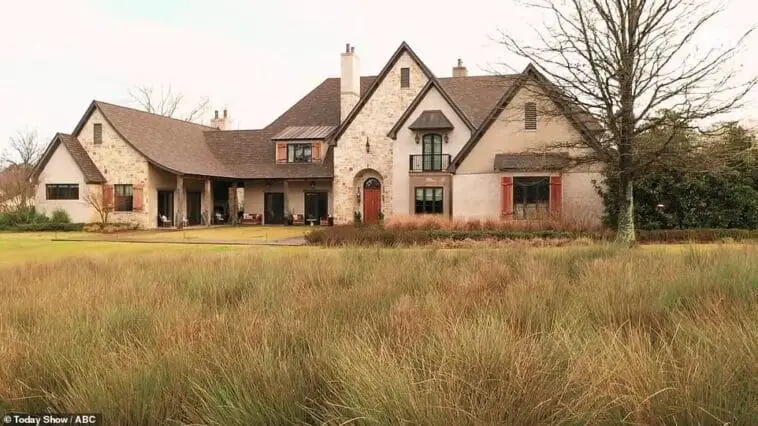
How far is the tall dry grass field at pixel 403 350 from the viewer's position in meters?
2.89

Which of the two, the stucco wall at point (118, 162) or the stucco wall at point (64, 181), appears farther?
the stucco wall at point (64, 181)

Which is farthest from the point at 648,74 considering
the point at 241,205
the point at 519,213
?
the point at 241,205

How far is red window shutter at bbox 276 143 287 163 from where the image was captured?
3691 centimetres

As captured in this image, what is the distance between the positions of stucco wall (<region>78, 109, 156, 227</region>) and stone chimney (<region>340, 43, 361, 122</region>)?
1224 centimetres

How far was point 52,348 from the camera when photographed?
169 inches

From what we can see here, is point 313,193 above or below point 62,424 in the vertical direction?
above

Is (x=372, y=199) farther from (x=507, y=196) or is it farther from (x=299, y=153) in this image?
(x=507, y=196)

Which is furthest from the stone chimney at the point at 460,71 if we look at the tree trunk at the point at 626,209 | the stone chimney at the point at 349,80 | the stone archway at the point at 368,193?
the tree trunk at the point at 626,209

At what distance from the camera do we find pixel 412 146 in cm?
3009

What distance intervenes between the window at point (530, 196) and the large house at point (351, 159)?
55mm

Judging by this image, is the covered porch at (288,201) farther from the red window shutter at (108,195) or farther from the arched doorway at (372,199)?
the red window shutter at (108,195)

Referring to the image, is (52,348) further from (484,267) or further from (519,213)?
(519,213)

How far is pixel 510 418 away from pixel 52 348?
11.4ft

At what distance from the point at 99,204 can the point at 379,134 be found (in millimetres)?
16384
